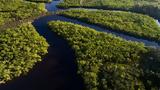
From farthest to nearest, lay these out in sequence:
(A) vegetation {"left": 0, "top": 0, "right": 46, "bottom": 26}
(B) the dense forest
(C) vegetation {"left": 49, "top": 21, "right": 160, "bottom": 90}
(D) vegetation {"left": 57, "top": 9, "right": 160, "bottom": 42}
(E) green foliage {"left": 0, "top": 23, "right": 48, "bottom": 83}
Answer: (A) vegetation {"left": 0, "top": 0, "right": 46, "bottom": 26}, (D) vegetation {"left": 57, "top": 9, "right": 160, "bottom": 42}, (B) the dense forest, (E) green foliage {"left": 0, "top": 23, "right": 48, "bottom": 83}, (C) vegetation {"left": 49, "top": 21, "right": 160, "bottom": 90}

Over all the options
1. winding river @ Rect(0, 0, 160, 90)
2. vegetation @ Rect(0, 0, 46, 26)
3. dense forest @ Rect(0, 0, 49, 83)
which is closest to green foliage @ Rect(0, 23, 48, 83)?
dense forest @ Rect(0, 0, 49, 83)

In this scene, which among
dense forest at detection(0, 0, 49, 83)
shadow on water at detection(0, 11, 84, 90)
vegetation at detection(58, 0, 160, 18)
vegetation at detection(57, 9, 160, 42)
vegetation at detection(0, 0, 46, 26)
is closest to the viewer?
shadow on water at detection(0, 11, 84, 90)

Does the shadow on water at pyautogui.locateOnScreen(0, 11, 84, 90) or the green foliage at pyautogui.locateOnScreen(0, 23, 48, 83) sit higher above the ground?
the green foliage at pyautogui.locateOnScreen(0, 23, 48, 83)

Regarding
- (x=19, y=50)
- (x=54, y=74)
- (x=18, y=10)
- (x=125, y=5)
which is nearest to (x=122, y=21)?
(x=125, y=5)

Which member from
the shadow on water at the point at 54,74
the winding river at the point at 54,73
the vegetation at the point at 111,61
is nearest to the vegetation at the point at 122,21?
the winding river at the point at 54,73

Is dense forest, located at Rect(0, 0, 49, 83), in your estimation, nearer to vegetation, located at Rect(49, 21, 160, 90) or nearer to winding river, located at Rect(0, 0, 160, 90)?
winding river, located at Rect(0, 0, 160, 90)

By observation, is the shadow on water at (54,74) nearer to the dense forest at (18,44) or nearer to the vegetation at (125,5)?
the dense forest at (18,44)

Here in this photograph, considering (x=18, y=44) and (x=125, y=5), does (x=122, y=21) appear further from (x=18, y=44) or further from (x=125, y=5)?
(x=18, y=44)
